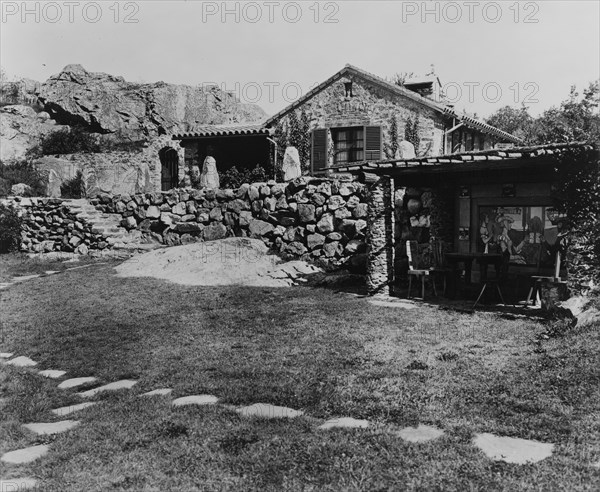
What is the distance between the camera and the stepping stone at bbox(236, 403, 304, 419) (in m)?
4.96

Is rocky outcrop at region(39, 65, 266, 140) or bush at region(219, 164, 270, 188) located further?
rocky outcrop at region(39, 65, 266, 140)

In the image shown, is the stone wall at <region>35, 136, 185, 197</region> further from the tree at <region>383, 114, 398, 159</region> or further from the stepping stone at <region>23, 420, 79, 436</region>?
the stepping stone at <region>23, 420, 79, 436</region>

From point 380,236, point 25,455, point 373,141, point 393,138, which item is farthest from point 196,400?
point 373,141

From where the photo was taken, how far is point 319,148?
21000 millimetres

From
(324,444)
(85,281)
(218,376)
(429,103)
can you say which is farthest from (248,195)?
(324,444)

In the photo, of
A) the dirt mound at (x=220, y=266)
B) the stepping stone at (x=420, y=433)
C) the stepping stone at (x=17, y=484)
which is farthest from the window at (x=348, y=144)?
the stepping stone at (x=17, y=484)

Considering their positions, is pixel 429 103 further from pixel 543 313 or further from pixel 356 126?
pixel 543 313

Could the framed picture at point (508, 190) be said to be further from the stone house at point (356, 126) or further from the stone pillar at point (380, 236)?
the stone house at point (356, 126)

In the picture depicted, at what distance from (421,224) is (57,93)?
Result: 88.0 ft

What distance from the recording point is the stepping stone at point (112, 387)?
6.00 meters

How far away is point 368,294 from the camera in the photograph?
11641mm

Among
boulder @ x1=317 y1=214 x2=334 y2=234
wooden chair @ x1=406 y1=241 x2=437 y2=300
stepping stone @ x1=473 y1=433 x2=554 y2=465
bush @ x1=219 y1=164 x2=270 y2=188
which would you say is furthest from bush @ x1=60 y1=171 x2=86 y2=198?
stepping stone @ x1=473 y1=433 x2=554 y2=465

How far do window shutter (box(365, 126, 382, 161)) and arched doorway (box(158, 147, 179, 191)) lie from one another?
399 inches

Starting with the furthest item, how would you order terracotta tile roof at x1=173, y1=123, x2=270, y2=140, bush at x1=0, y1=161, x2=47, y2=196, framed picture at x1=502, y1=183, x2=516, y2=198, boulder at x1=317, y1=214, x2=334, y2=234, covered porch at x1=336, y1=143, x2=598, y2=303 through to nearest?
bush at x1=0, y1=161, x2=47, y2=196 → terracotta tile roof at x1=173, y1=123, x2=270, y2=140 → boulder at x1=317, y1=214, x2=334, y2=234 → framed picture at x1=502, y1=183, x2=516, y2=198 → covered porch at x1=336, y1=143, x2=598, y2=303
